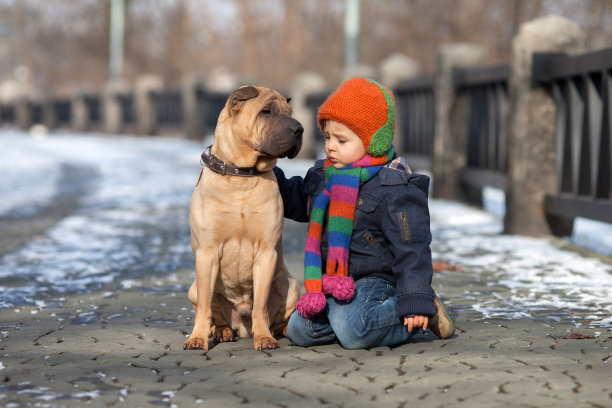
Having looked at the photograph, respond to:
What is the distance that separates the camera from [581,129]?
24.4 feet

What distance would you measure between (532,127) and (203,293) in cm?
462

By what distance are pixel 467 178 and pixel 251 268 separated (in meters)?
6.86

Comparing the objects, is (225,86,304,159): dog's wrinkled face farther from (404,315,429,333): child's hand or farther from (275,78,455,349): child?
(404,315,429,333): child's hand

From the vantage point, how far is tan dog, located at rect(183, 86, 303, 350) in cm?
412

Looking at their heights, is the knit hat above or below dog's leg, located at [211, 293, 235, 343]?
above

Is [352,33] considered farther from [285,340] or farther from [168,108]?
[285,340]

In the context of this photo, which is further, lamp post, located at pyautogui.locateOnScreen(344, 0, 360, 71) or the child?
lamp post, located at pyautogui.locateOnScreen(344, 0, 360, 71)

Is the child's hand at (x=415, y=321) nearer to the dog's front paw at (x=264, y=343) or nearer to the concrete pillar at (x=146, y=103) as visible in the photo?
the dog's front paw at (x=264, y=343)

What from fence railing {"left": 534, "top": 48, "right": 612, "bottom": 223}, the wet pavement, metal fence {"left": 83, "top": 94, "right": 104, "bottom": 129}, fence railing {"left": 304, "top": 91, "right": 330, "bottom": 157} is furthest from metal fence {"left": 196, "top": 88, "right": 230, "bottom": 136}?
fence railing {"left": 534, "top": 48, "right": 612, "bottom": 223}

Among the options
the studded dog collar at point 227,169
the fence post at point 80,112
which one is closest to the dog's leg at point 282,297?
the studded dog collar at point 227,169

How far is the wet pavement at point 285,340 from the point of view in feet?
11.2

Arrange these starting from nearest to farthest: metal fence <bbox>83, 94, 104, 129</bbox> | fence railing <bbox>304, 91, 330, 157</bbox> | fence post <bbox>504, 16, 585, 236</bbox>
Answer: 1. fence post <bbox>504, 16, 585, 236</bbox>
2. fence railing <bbox>304, 91, 330, 157</bbox>
3. metal fence <bbox>83, 94, 104, 129</bbox>

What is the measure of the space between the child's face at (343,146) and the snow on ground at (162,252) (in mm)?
1320

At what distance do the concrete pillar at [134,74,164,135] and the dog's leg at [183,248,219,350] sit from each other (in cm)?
2799
